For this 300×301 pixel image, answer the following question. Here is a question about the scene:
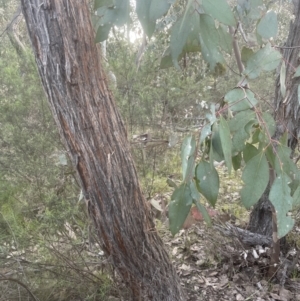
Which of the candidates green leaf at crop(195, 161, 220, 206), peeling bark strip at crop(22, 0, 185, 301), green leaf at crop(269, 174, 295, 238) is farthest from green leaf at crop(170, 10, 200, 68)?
peeling bark strip at crop(22, 0, 185, 301)

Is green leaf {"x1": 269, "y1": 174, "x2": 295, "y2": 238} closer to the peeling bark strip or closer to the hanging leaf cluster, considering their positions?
the hanging leaf cluster

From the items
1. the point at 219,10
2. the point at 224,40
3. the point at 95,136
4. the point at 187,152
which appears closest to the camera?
the point at 219,10

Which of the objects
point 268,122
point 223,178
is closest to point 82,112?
point 268,122

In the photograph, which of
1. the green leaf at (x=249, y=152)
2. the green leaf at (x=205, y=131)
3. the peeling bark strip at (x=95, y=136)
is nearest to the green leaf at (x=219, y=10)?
the green leaf at (x=205, y=131)

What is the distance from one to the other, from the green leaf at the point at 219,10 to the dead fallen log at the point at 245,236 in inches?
69.8

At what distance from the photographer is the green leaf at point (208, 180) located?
3.17ft

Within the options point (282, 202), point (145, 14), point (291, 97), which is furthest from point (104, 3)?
point (291, 97)

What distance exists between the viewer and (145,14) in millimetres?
855

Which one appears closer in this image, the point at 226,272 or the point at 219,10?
the point at 219,10

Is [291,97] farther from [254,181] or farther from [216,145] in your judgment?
[254,181]

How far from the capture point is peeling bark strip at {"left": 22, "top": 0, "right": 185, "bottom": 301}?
4.34 ft

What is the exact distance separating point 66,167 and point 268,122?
5.06ft

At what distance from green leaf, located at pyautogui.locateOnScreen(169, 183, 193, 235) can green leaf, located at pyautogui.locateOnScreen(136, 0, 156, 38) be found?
416 mm

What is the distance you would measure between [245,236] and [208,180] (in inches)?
63.3
